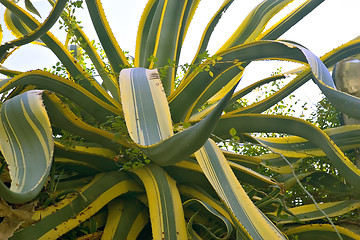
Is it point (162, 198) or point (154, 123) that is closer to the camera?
point (154, 123)

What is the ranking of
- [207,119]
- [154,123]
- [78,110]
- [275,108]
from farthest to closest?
[275,108], [78,110], [154,123], [207,119]

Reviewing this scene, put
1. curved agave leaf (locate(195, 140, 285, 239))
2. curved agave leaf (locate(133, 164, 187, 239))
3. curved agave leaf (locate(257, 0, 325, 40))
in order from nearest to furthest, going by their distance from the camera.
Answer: curved agave leaf (locate(195, 140, 285, 239)), curved agave leaf (locate(133, 164, 187, 239)), curved agave leaf (locate(257, 0, 325, 40))

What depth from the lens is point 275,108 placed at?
5.61 feet

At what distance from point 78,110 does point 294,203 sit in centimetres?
68

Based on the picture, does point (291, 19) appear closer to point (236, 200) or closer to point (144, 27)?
point (144, 27)

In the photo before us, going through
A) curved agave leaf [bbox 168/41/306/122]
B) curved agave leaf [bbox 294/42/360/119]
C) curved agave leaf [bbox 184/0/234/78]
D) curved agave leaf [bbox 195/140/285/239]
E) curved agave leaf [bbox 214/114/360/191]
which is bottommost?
curved agave leaf [bbox 195/140/285/239]

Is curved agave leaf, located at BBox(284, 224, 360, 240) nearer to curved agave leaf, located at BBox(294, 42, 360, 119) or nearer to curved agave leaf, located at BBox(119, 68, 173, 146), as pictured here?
curved agave leaf, located at BBox(294, 42, 360, 119)

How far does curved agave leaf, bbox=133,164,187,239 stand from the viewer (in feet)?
2.91

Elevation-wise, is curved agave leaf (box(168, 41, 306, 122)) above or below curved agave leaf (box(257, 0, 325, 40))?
below

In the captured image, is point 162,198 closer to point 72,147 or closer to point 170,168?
point 170,168

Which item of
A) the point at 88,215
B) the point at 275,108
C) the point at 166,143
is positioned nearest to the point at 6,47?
the point at 88,215

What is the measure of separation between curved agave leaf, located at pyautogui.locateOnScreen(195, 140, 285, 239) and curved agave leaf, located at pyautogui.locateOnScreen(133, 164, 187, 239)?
0.15 metres

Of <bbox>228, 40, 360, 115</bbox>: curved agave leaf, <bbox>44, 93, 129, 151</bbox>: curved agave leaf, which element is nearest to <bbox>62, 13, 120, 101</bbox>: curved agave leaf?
<bbox>44, 93, 129, 151</bbox>: curved agave leaf

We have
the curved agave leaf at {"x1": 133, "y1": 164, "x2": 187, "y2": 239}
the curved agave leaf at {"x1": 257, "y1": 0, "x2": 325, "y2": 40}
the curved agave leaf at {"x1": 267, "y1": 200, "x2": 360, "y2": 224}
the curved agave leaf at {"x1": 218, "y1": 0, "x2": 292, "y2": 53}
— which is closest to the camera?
the curved agave leaf at {"x1": 133, "y1": 164, "x2": 187, "y2": 239}
